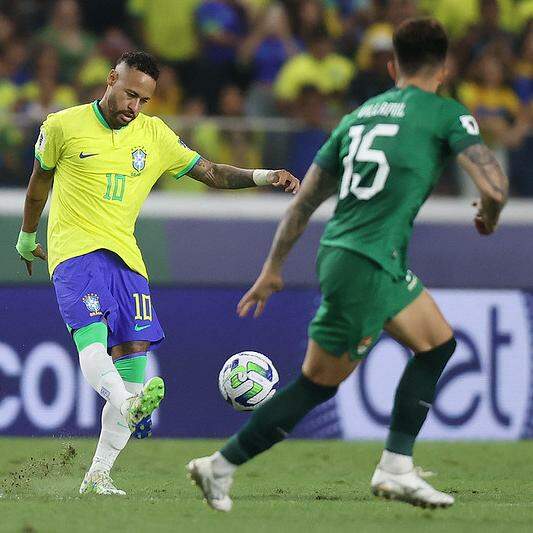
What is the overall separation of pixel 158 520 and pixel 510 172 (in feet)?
20.5

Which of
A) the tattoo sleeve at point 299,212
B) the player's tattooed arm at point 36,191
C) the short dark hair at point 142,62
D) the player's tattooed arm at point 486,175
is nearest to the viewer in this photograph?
the player's tattooed arm at point 486,175

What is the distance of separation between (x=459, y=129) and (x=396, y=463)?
4.95 feet

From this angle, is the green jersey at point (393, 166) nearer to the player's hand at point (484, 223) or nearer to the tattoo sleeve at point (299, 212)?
the tattoo sleeve at point (299, 212)

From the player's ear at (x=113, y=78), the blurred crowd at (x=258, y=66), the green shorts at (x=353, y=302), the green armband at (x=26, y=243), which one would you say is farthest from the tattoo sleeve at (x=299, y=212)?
the blurred crowd at (x=258, y=66)

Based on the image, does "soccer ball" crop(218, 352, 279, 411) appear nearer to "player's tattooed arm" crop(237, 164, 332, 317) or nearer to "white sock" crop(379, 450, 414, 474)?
"white sock" crop(379, 450, 414, 474)

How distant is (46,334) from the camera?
36.4 feet

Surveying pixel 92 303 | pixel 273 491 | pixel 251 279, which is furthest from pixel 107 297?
pixel 251 279

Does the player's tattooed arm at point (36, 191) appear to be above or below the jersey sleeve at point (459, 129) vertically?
below

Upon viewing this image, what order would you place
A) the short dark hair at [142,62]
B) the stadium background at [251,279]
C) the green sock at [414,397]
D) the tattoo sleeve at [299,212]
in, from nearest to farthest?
the tattoo sleeve at [299,212]
the green sock at [414,397]
the short dark hair at [142,62]
the stadium background at [251,279]

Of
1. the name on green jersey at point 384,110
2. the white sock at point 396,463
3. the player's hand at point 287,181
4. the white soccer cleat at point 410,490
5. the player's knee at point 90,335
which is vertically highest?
the name on green jersey at point 384,110

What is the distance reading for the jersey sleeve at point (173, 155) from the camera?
312 inches

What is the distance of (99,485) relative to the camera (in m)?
7.49

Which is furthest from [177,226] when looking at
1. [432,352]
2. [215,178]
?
[432,352]

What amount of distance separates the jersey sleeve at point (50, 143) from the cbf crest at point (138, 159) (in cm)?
41
